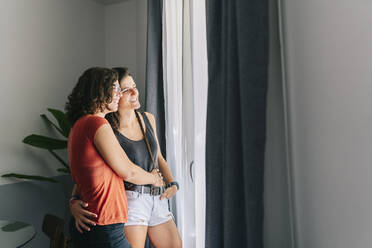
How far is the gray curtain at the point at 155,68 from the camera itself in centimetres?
224

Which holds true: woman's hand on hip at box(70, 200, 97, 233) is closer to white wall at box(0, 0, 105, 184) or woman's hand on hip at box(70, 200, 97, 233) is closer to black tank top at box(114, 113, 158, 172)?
black tank top at box(114, 113, 158, 172)

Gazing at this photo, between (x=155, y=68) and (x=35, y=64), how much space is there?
40.0 inches

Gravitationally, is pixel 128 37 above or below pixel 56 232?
above

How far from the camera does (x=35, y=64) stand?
2301 millimetres

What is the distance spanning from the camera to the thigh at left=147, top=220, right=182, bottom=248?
1702 millimetres

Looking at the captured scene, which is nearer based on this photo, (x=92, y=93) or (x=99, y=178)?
(x=99, y=178)

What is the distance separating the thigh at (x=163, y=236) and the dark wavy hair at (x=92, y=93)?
0.83 metres

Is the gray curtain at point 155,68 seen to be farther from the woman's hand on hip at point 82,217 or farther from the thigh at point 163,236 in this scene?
the woman's hand on hip at point 82,217

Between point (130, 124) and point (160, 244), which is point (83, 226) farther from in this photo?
point (130, 124)

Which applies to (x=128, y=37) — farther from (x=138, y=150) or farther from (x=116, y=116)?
(x=138, y=150)

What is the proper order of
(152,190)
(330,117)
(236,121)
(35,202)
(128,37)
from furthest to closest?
1. (128,37)
2. (35,202)
3. (152,190)
4. (236,121)
5. (330,117)

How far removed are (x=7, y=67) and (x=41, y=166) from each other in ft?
2.73

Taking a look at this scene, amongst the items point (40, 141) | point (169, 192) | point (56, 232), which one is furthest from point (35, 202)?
point (169, 192)

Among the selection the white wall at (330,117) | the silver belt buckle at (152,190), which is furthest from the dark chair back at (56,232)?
A: the white wall at (330,117)
